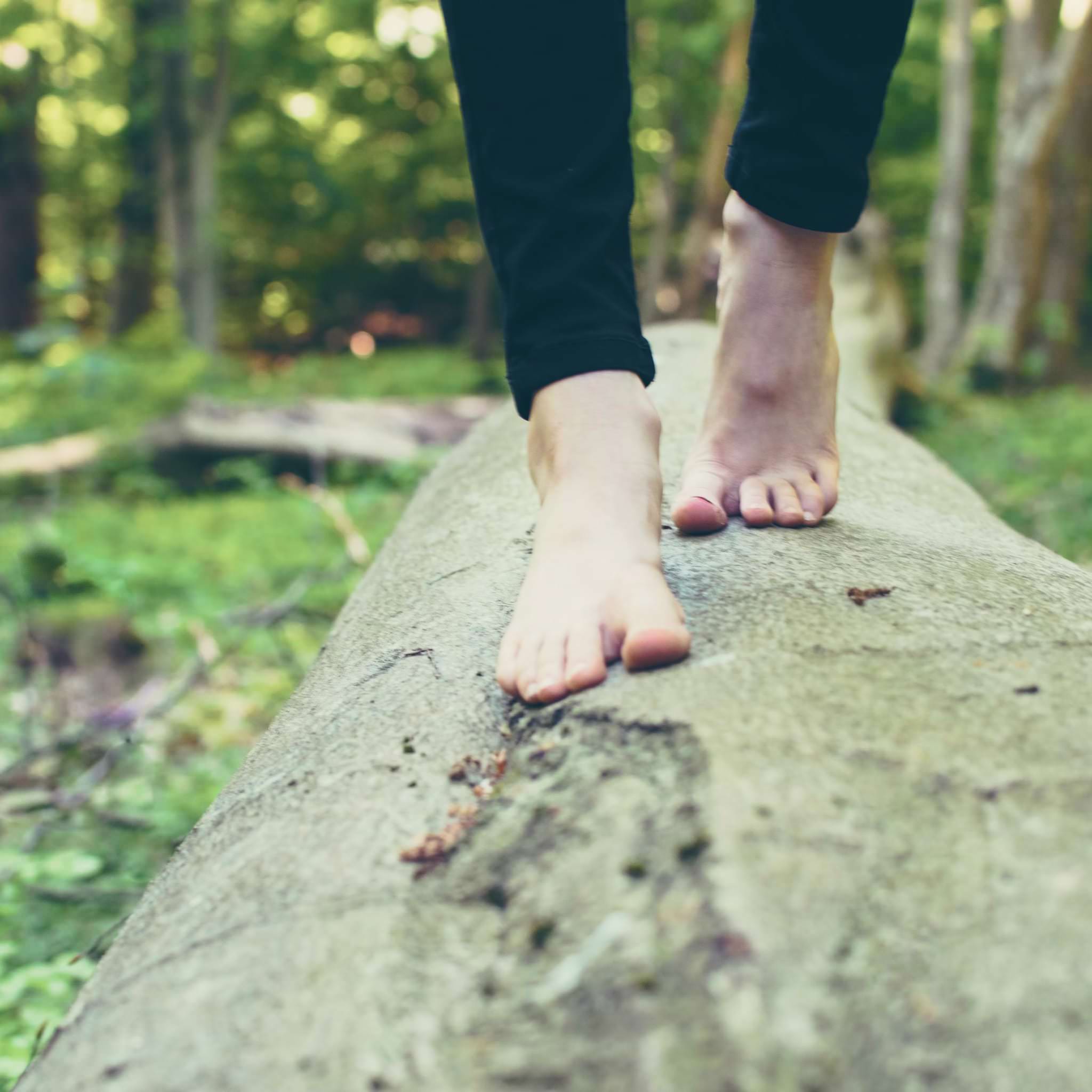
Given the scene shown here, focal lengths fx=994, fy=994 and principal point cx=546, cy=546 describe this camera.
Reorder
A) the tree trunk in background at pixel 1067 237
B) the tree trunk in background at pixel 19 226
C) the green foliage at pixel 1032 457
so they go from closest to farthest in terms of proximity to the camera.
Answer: the green foliage at pixel 1032 457 < the tree trunk in background at pixel 1067 237 < the tree trunk in background at pixel 19 226

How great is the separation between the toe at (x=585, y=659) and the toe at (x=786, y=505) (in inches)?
14.7

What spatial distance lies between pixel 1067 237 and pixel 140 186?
9.78 metres

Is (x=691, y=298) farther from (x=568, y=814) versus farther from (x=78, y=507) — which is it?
(x=568, y=814)

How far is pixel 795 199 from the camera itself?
123cm

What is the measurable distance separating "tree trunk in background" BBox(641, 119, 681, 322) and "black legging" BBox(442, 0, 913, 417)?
9827mm

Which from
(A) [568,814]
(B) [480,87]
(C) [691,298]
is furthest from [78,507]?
(C) [691,298]

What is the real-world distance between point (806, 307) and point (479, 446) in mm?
1001

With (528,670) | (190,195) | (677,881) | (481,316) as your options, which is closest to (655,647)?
(528,670)

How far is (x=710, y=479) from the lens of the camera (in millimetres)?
1310

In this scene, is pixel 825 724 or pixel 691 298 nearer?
pixel 825 724

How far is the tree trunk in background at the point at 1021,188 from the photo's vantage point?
7.46m

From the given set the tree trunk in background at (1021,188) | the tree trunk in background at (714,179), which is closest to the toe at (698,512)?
the tree trunk in background at (1021,188)

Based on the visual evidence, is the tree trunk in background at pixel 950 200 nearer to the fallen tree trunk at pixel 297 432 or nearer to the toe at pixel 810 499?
the fallen tree trunk at pixel 297 432

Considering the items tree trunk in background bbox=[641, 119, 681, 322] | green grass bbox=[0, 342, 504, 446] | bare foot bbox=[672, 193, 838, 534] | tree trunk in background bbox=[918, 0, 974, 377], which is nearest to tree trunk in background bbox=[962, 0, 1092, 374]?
tree trunk in background bbox=[918, 0, 974, 377]
